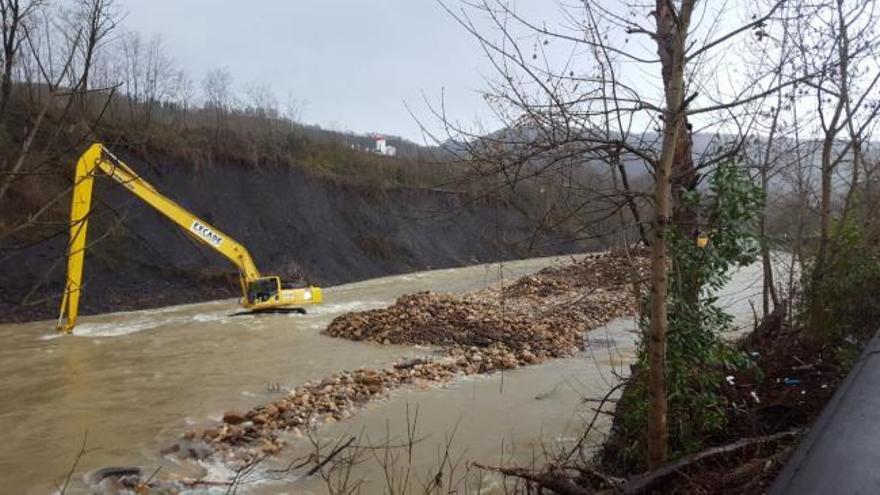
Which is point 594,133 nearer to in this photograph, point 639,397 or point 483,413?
point 639,397

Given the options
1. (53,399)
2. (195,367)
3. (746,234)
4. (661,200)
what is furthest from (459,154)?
(195,367)

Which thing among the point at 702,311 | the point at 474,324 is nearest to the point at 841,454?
the point at 702,311

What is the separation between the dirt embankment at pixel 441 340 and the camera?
27.8ft

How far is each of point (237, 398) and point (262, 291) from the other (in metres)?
8.54

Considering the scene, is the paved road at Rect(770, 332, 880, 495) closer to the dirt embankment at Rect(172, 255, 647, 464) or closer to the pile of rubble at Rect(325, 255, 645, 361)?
the dirt embankment at Rect(172, 255, 647, 464)

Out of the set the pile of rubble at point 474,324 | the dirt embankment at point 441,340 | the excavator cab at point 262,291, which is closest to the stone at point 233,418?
the dirt embankment at point 441,340

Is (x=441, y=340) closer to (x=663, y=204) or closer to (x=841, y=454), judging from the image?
(x=663, y=204)

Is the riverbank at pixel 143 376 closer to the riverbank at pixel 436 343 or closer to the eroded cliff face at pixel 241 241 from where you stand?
the riverbank at pixel 436 343

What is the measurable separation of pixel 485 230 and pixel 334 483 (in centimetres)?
327

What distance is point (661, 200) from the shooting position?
4613 mm

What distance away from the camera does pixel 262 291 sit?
19.7 meters

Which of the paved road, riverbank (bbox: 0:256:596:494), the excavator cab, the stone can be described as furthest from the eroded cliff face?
the paved road

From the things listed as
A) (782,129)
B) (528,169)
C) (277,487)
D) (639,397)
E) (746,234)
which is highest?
(782,129)

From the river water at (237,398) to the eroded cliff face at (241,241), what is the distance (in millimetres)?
3112
